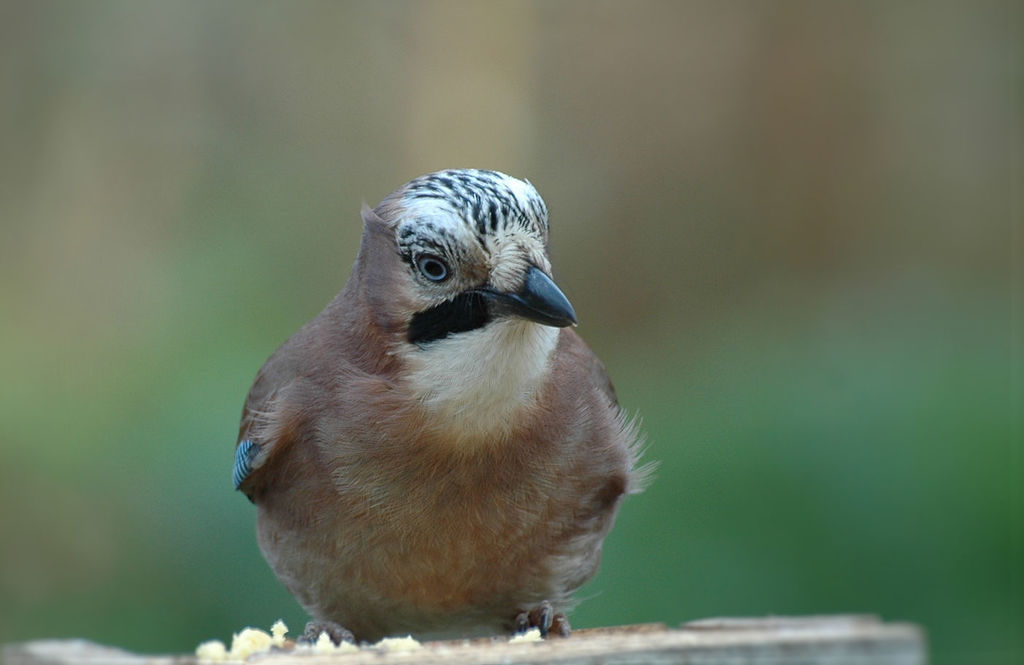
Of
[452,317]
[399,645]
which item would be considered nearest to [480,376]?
[452,317]

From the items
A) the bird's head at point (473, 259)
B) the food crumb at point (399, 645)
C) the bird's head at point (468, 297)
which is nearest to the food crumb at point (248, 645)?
the food crumb at point (399, 645)

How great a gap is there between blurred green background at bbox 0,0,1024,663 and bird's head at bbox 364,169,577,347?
2115 millimetres

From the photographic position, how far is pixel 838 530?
645cm

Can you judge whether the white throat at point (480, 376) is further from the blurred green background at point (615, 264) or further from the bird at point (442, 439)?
the blurred green background at point (615, 264)

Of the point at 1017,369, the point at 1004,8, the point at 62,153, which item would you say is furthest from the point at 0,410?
the point at 1004,8

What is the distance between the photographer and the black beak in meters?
3.60

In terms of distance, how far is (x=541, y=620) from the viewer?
4.27m

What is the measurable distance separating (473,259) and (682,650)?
1434mm

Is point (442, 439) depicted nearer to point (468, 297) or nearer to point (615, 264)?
point (468, 297)

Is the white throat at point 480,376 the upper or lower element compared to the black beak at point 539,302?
lower

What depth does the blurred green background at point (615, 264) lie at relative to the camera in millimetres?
6328

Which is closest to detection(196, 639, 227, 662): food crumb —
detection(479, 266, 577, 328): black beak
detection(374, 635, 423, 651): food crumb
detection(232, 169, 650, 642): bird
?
detection(374, 635, 423, 651): food crumb

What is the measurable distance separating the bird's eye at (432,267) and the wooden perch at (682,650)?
3.90 feet

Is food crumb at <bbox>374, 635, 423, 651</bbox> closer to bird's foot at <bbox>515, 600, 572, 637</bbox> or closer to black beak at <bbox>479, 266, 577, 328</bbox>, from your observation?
black beak at <bbox>479, 266, 577, 328</bbox>
